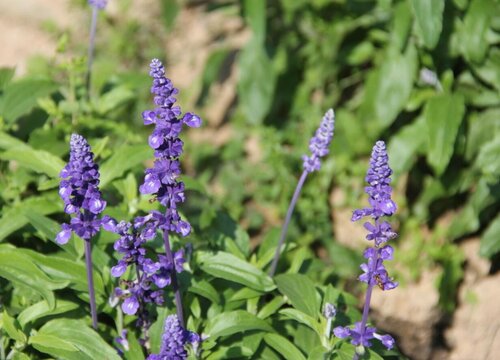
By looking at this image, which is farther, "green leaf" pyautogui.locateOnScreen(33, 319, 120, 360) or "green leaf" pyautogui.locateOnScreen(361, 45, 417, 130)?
"green leaf" pyautogui.locateOnScreen(361, 45, 417, 130)

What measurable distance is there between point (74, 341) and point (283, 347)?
1.06 meters

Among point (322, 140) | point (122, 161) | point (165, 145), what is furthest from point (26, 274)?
point (322, 140)

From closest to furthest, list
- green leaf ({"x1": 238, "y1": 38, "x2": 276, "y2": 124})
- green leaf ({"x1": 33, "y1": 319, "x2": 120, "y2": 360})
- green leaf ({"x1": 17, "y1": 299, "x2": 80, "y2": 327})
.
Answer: green leaf ({"x1": 33, "y1": 319, "x2": 120, "y2": 360}) → green leaf ({"x1": 17, "y1": 299, "x2": 80, "y2": 327}) → green leaf ({"x1": 238, "y1": 38, "x2": 276, "y2": 124})

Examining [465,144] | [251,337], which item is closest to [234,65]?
[465,144]

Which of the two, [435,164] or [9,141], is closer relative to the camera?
[9,141]

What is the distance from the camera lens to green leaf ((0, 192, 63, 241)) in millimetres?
4512

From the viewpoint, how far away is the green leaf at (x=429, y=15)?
17.2 ft

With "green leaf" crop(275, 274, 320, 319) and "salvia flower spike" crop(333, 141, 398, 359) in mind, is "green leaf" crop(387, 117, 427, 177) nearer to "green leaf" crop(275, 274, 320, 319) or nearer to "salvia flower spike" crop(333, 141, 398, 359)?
"green leaf" crop(275, 274, 320, 319)

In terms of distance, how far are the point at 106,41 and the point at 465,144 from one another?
426cm

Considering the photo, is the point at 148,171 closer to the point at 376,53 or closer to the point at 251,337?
the point at 251,337

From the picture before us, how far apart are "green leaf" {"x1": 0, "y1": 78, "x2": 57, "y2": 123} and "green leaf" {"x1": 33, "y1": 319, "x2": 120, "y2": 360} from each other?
179 centimetres

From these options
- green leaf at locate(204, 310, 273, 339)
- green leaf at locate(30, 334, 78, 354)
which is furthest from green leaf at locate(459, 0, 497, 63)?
green leaf at locate(30, 334, 78, 354)

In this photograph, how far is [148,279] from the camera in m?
3.88

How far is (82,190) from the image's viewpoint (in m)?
3.62
